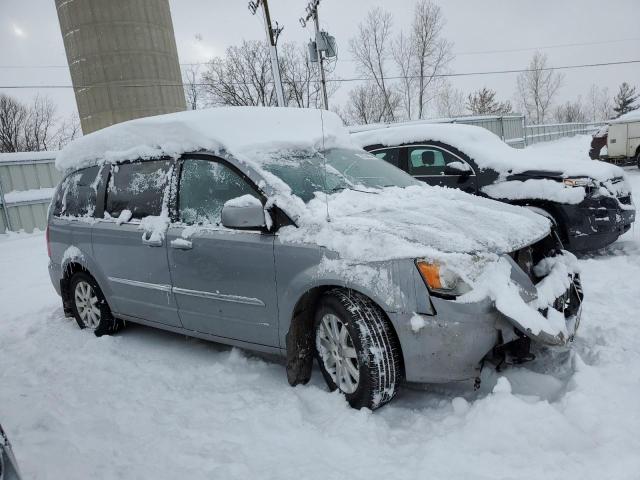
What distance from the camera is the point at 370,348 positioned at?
8.65 ft

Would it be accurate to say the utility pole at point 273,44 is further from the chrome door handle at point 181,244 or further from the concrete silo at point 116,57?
the chrome door handle at point 181,244

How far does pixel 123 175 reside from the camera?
4168mm

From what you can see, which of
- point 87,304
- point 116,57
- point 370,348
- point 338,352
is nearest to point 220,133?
point 338,352

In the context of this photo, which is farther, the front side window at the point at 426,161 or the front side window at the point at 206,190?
the front side window at the point at 426,161

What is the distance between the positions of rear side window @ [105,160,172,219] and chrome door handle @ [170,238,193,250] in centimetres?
37

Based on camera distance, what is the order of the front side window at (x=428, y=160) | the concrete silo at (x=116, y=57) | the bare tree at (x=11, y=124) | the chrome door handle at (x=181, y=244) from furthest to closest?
the bare tree at (x=11, y=124)
the concrete silo at (x=116, y=57)
the front side window at (x=428, y=160)
the chrome door handle at (x=181, y=244)

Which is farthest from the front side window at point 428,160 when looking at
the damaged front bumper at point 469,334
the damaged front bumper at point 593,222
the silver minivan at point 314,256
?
the damaged front bumper at point 469,334

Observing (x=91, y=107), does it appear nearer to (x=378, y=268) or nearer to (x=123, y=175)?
(x=123, y=175)

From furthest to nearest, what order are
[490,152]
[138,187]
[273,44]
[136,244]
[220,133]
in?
[273,44], [490,152], [138,187], [136,244], [220,133]

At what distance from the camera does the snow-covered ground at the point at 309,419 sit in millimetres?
2258

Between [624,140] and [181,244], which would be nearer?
[181,244]

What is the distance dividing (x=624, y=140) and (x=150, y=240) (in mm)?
14738

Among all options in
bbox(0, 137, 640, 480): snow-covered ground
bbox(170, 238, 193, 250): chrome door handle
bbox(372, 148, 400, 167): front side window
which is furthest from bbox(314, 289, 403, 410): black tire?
bbox(372, 148, 400, 167): front side window

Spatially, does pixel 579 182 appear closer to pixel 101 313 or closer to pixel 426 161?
pixel 426 161
